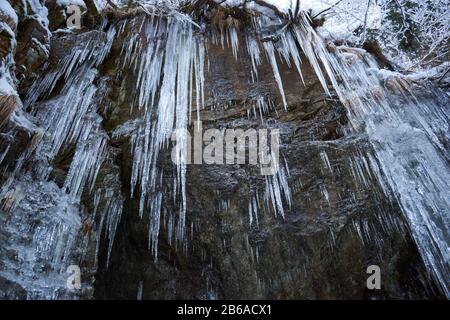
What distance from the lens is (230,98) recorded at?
5129 mm

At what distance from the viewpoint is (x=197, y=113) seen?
493 centimetres

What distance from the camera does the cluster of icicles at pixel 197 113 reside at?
4387 mm

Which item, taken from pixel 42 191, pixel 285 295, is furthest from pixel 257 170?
pixel 42 191

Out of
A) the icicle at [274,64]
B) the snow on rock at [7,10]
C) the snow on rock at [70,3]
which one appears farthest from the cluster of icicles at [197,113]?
the snow on rock at [7,10]

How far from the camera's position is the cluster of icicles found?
439 cm

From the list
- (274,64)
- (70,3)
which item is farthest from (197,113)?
(70,3)

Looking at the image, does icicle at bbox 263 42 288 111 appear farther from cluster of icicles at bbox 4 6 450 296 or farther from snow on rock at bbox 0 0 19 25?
snow on rock at bbox 0 0 19 25

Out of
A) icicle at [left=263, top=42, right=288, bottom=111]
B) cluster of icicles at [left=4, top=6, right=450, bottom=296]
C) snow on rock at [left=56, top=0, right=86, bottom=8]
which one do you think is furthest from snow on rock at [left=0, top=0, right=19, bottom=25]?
icicle at [left=263, top=42, right=288, bottom=111]

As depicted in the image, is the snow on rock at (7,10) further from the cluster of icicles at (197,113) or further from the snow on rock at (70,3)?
the snow on rock at (70,3)

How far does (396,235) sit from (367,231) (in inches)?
12.3

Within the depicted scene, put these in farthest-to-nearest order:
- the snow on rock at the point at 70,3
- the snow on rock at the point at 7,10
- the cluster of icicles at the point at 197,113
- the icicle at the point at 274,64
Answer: the snow on rock at the point at 70,3
the icicle at the point at 274,64
the cluster of icicles at the point at 197,113
the snow on rock at the point at 7,10

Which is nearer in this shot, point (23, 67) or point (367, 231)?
point (367, 231)

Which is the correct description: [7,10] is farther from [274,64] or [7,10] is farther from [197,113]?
[274,64]
